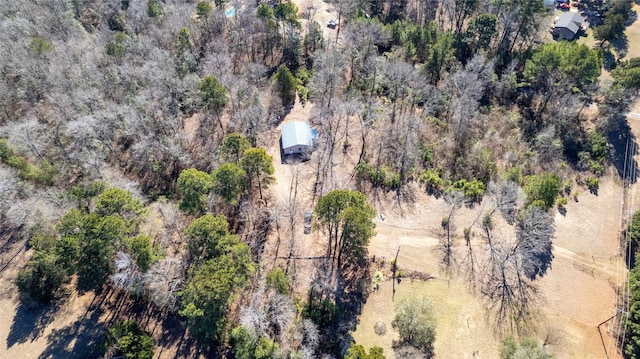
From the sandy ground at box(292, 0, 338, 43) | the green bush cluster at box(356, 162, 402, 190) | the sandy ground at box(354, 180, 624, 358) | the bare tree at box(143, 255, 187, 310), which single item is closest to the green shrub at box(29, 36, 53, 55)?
the bare tree at box(143, 255, 187, 310)

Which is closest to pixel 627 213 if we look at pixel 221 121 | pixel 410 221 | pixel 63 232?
pixel 410 221

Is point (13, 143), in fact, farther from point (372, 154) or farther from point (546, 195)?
point (546, 195)

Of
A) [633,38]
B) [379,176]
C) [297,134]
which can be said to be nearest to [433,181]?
[379,176]

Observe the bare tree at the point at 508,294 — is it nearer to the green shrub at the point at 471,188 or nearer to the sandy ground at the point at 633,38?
the green shrub at the point at 471,188

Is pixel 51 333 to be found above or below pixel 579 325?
below

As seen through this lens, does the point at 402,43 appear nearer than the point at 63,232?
No

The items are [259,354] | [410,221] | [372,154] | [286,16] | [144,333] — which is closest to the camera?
[259,354]

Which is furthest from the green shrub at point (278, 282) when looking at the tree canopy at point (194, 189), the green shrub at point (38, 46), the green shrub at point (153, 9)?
the green shrub at point (153, 9)

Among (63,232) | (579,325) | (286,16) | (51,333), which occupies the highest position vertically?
(286,16)
